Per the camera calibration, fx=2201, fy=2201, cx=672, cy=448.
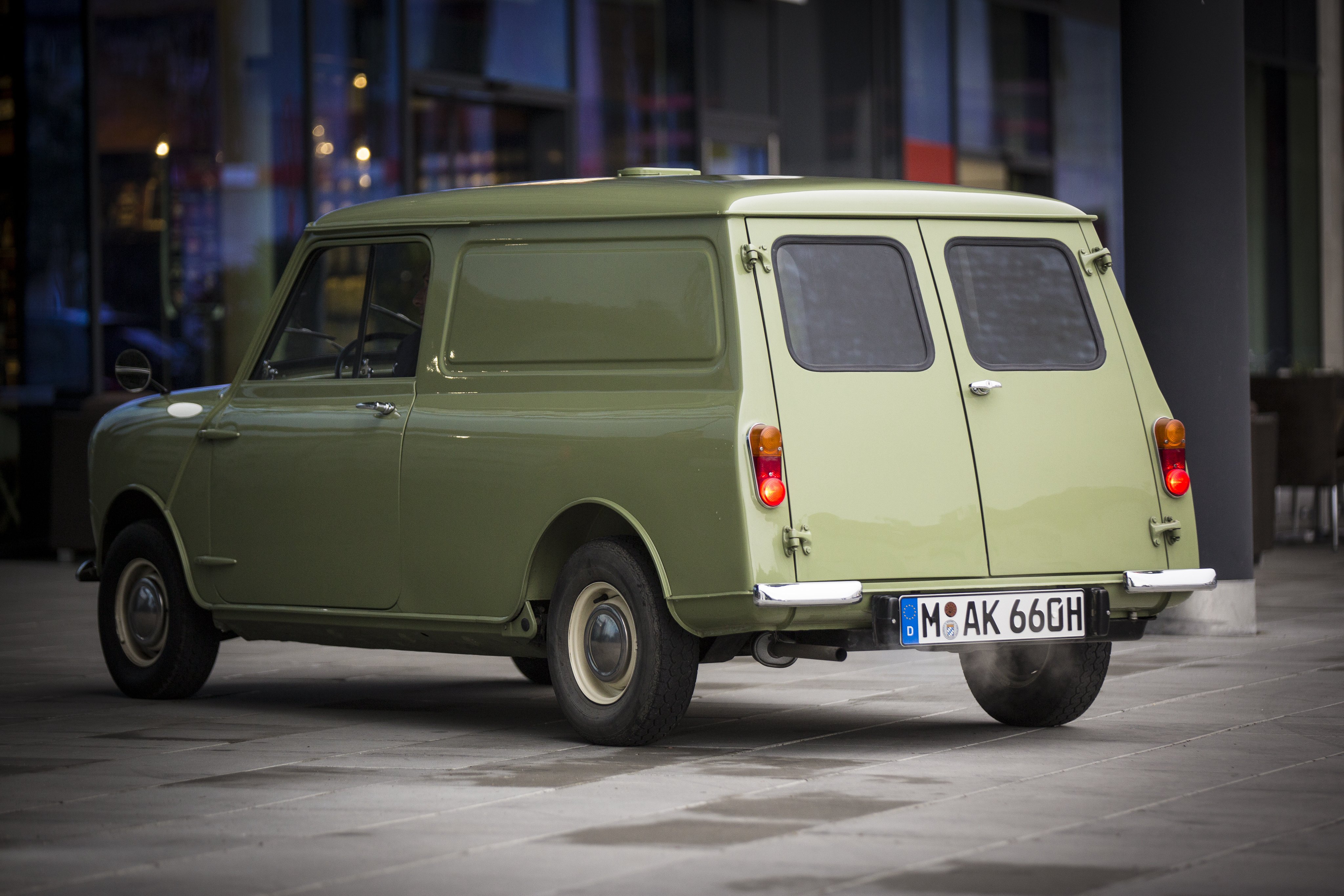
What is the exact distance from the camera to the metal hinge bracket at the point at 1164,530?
7379mm

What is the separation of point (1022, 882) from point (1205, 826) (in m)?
0.93

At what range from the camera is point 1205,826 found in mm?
5699

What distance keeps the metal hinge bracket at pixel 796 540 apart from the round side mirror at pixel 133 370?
10.2 ft

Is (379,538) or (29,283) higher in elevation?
(29,283)

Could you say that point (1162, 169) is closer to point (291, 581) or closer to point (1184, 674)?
point (1184, 674)

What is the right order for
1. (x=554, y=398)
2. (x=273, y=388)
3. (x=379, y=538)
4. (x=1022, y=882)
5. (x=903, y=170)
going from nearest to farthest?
(x=1022, y=882) → (x=554, y=398) → (x=379, y=538) → (x=273, y=388) → (x=903, y=170)

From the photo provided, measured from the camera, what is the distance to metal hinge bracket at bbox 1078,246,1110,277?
7.63 meters

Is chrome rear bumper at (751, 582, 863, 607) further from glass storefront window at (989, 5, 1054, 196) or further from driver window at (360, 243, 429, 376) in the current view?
glass storefront window at (989, 5, 1054, 196)

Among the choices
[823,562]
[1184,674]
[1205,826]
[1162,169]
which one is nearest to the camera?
[1205,826]

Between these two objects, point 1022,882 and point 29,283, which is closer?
point 1022,882

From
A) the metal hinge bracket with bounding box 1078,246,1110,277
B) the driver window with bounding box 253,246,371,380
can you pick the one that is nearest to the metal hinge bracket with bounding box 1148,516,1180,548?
the metal hinge bracket with bounding box 1078,246,1110,277

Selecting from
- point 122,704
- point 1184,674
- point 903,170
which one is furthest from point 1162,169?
point 903,170

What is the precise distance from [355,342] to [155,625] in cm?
154

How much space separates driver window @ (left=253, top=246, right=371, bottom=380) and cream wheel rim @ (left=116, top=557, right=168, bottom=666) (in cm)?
99
